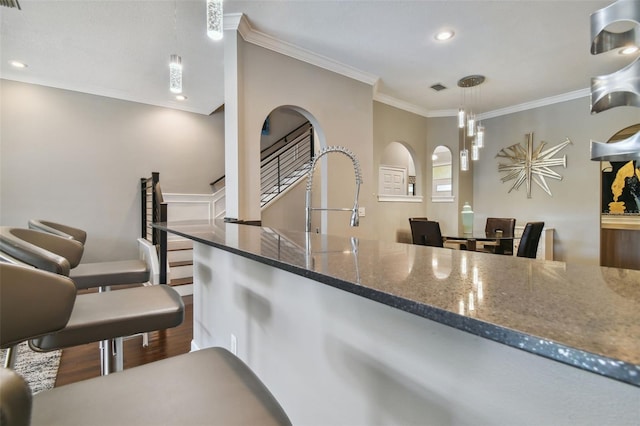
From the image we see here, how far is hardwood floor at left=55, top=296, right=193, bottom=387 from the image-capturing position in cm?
211

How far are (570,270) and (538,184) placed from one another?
5268 mm

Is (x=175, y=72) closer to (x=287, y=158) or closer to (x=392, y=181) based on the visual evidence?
(x=392, y=181)

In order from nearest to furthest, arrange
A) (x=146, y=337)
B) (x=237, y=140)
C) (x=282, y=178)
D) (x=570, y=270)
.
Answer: (x=570, y=270), (x=146, y=337), (x=237, y=140), (x=282, y=178)

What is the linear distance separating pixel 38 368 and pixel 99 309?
1.69 metres

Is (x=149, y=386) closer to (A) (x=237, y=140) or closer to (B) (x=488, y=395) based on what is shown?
(B) (x=488, y=395)

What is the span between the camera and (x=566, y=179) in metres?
4.65

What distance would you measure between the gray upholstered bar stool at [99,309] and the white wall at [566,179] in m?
5.29

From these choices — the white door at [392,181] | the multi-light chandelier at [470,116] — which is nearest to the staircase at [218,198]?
the white door at [392,181]

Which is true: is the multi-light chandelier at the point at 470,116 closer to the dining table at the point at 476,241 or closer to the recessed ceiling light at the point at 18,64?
the dining table at the point at 476,241

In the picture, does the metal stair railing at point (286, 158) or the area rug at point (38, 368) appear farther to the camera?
the metal stair railing at point (286, 158)

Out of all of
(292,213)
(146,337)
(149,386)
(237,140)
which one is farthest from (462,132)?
(149,386)

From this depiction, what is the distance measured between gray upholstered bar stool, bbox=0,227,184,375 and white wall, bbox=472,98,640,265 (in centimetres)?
529

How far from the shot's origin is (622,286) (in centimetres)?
50

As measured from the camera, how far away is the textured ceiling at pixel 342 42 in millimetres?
2656
